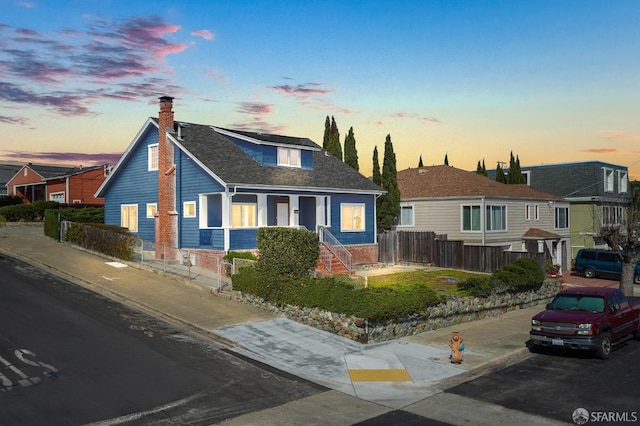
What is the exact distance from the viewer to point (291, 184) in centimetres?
2944

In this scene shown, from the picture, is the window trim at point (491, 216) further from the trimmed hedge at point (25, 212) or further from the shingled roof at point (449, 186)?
the trimmed hedge at point (25, 212)

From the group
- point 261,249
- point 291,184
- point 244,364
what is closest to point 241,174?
point 291,184

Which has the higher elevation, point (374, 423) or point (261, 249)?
point (261, 249)

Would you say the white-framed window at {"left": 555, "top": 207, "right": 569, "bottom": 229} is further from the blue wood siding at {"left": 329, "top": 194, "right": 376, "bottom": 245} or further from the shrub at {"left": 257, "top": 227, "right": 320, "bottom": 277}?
the shrub at {"left": 257, "top": 227, "right": 320, "bottom": 277}

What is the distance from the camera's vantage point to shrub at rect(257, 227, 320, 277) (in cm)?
1997

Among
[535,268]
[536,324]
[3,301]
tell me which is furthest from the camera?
[535,268]

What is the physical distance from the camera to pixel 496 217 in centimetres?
3734

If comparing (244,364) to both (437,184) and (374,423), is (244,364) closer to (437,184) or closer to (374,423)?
(374,423)

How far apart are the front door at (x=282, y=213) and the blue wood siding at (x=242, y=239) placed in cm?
333

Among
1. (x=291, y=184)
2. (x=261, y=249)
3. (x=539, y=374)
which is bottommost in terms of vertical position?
(x=539, y=374)

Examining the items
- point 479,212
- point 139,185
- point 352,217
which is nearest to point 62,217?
point 139,185

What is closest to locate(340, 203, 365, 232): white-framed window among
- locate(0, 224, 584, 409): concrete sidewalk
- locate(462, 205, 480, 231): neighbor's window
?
locate(462, 205, 480, 231): neighbor's window

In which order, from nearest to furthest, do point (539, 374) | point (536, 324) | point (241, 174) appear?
point (539, 374) < point (536, 324) < point (241, 174)

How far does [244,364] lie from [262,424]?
13.7ft
